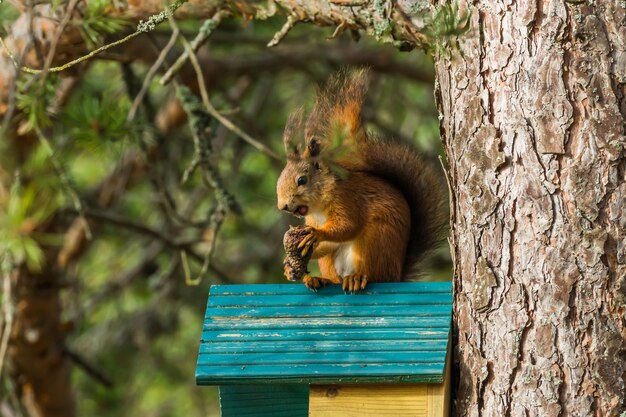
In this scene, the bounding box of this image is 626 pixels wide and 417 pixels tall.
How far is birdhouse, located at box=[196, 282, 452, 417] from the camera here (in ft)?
7.11

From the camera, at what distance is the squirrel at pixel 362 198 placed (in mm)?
2527

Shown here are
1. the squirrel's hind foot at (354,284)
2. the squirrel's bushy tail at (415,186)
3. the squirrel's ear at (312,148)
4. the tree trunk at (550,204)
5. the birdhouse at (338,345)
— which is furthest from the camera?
the squirrel's bushy tail at (415,186)

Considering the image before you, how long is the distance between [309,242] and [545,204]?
23.0 inches

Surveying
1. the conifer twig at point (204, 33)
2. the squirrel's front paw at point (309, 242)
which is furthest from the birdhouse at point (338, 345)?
the conifer twig at point (204, 33)

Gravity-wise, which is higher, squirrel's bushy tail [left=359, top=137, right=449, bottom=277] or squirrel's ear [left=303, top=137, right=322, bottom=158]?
squirrel's ear [left=303, top=137, right=322, bottom=158]

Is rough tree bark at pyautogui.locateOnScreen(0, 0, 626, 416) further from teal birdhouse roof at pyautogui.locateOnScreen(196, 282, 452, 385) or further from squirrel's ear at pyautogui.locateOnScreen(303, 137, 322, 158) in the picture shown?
squirrel's ear at pyautogui.locateOnScreen(303, 137, 322, 158)

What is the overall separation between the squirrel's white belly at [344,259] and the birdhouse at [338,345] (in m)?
0.30

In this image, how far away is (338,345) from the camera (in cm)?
223

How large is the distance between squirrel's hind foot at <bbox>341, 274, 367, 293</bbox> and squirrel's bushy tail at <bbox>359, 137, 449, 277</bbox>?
1.23 feet

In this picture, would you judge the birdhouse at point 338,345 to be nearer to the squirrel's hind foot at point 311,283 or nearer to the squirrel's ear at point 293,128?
the squirrel's hind foot at point 311,283

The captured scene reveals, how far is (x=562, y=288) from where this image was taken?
204cm

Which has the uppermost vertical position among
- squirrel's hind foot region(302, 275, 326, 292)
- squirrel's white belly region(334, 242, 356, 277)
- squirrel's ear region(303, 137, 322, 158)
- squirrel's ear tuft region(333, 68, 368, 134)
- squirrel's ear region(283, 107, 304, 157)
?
squirrel's ear tuft region(333, 68, 368, 134)

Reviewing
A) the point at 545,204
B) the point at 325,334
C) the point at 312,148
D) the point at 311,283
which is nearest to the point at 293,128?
the point at 312,148

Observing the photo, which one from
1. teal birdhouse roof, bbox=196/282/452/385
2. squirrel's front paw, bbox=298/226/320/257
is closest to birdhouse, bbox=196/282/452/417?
teal birdhouse roof, bbox=196/282/452/385
